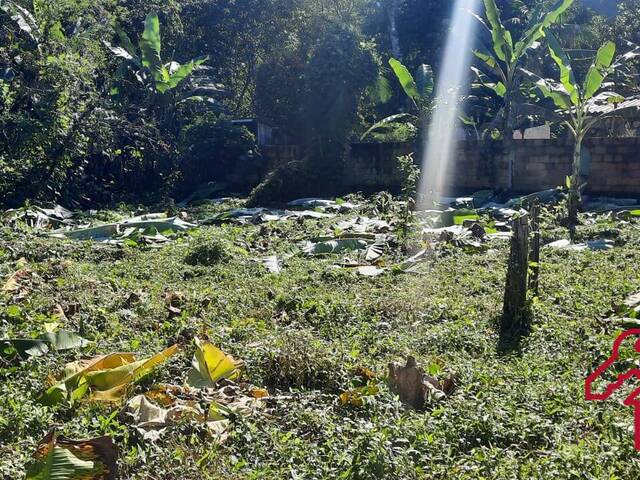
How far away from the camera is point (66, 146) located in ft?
43.0

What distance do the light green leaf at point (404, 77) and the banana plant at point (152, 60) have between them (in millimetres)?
4402

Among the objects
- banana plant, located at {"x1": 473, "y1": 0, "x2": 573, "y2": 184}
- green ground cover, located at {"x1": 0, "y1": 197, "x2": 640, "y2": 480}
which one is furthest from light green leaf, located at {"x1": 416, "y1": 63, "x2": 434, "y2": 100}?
green ground cover, located at {"x1": 0, "y1": 197, "x2": 640, "y2": 480}

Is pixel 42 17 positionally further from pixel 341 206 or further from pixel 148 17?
pixel 341 206

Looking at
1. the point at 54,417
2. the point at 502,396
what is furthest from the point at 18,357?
the point at 502,396

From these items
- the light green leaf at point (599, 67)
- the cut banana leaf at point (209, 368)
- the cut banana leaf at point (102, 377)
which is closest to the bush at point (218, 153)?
the light green leaf at point (599, 67)

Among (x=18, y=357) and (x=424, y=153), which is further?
(x=424, y=153)

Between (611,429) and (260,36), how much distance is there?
1930 cm

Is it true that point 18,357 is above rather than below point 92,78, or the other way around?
below

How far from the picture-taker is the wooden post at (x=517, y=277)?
208 inches

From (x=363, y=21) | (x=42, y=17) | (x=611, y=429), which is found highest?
(x=363, y=21)

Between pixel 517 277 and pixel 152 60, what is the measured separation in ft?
38.3

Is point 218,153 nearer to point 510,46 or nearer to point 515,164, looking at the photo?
point 515,164

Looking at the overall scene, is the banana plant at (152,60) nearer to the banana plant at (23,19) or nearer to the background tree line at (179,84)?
the background tree line at (179,84)

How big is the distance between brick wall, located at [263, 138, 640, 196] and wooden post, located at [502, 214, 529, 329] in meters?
8.36
